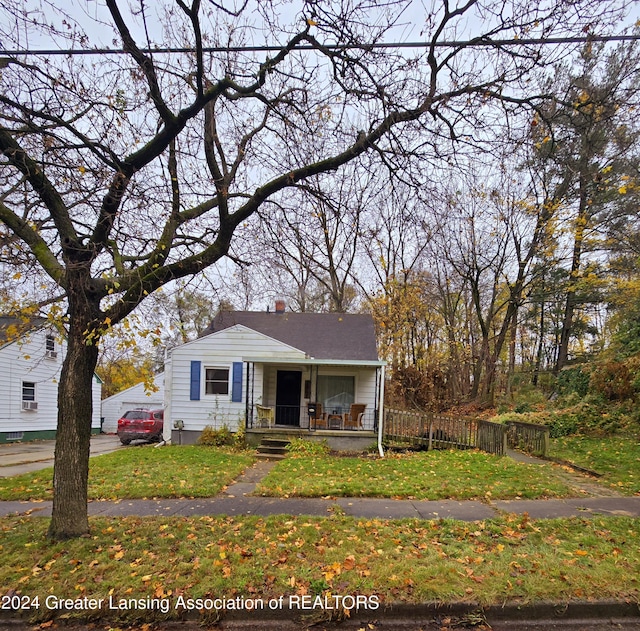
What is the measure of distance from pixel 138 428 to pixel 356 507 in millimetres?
15317

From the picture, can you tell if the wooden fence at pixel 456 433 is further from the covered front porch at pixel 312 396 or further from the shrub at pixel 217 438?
the shrub at pixel 217 438

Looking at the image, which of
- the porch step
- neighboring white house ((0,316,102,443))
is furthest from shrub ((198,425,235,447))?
neighboring white house ((0,316,102,443))

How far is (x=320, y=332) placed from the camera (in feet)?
56.6

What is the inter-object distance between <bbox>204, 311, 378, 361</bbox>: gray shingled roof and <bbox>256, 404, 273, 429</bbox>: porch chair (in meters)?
2.58

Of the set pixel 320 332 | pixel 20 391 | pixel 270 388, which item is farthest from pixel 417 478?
pixel 20 391

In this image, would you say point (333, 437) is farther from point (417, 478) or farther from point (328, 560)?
point (328, 560)

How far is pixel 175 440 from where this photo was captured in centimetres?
1448

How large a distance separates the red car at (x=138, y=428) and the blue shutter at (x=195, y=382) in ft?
19.5

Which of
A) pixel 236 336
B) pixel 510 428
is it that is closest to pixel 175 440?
pixel 236 336

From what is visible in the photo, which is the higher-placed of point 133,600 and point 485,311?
point 485,311

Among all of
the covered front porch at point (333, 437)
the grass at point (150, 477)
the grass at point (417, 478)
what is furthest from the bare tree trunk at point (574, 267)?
the grass at point (150, 477)

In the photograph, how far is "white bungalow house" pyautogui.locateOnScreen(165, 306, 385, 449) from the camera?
14.1 m

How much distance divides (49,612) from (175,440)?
37.1ft

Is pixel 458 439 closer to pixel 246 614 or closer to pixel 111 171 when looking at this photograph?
pixel 246 614
